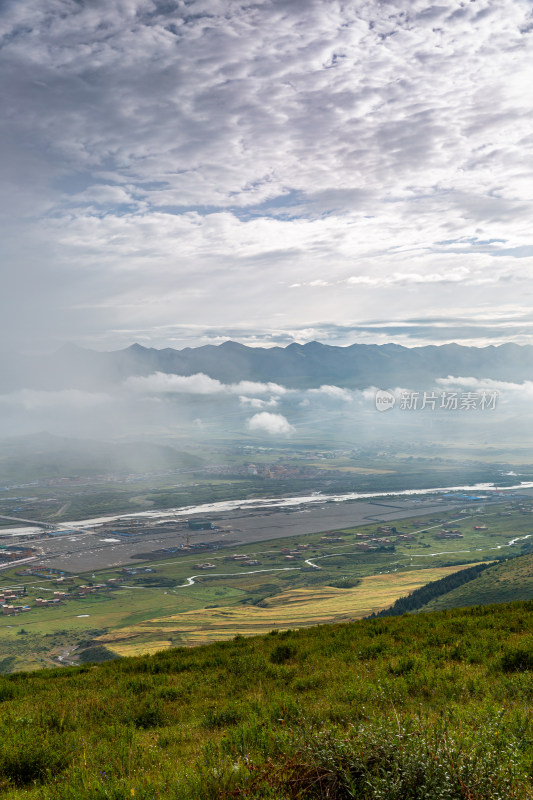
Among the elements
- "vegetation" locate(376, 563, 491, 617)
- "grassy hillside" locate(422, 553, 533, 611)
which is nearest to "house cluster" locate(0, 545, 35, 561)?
"vegetation" locate(376, 563, 491, 617)

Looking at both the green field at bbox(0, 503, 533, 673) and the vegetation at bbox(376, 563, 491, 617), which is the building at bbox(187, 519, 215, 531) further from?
the vegetation at bbox(376, 563, 491, 617)

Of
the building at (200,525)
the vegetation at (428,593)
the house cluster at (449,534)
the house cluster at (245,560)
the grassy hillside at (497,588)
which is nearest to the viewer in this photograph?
the grassy hillside at (497,588)

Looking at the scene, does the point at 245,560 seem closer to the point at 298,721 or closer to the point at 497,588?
the point at 497,588

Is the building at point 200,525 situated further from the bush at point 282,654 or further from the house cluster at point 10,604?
the bush at point 282,654

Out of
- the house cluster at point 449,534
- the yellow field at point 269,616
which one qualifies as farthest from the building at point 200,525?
the yellow field at point 269,616

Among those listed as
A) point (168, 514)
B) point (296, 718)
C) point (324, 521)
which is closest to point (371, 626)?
point (296, 718)

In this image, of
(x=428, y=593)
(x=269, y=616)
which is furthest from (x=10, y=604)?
(x=428, y=593)
